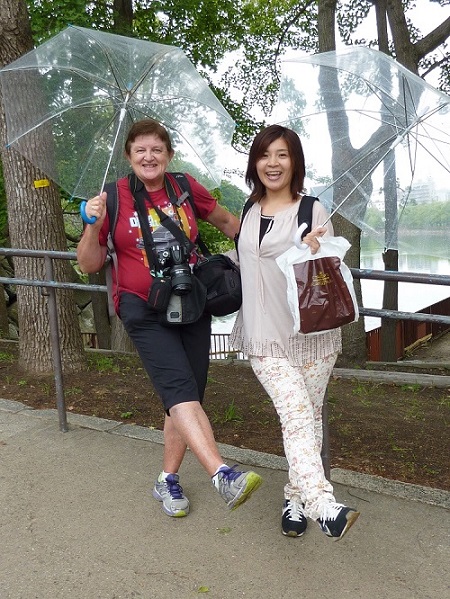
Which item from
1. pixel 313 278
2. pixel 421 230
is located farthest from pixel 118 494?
pixel 421 230

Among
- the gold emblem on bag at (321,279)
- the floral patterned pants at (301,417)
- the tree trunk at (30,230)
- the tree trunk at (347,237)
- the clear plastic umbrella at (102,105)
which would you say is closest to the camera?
the floral patterned pants at (301,417)

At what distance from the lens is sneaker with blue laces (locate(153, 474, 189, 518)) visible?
2908 millimetres

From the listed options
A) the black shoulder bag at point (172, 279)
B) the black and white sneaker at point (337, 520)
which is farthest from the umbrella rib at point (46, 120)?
the black and white sneaker at point (337, 520)

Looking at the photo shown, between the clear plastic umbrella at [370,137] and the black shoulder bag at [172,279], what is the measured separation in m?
0.66

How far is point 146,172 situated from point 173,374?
3.00ft

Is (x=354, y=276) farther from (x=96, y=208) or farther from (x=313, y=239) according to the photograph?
(x=96, y=208)

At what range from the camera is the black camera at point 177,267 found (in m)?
2.68

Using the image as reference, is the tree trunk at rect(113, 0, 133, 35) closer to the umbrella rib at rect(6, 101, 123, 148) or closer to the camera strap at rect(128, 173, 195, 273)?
the umbrella rib at rect(6, 101, 123, 148)

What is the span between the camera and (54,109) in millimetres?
3457

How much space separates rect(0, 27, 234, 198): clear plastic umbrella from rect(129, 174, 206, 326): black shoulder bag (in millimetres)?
669

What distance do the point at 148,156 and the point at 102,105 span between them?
784 millimetres

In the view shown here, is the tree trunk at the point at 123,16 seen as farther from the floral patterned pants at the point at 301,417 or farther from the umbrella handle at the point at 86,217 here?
the floral patterned pants at the point at 301,417

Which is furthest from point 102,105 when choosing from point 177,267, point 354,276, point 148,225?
point 354,276

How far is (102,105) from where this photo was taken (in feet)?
11.1
